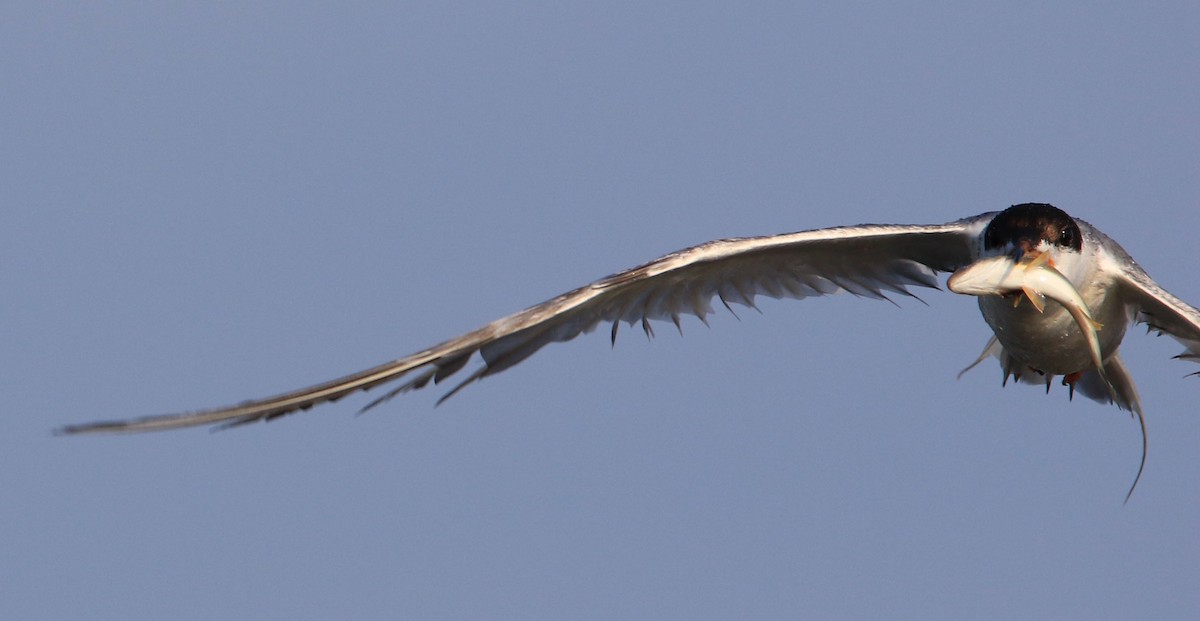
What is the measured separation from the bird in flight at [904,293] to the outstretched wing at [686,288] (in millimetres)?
10

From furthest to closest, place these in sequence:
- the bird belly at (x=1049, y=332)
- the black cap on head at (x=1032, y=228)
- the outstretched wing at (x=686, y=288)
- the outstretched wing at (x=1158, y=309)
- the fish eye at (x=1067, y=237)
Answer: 1. the bird belly at (x=1049, y=332)
2. the outstretched wing at (x=1158, y=309)
3. the fish eye at (x=1067, y=237)
4. the black cap on head at (x=1032, y=228)
5. the outstretched wing at (x=686, y=288)

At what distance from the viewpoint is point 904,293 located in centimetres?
1204

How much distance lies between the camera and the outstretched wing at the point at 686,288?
8727mm

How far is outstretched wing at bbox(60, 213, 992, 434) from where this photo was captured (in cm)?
873

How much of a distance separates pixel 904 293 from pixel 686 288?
1951mm

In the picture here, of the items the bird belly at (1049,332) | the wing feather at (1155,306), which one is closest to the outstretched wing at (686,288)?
the bird belly at (1049,332)

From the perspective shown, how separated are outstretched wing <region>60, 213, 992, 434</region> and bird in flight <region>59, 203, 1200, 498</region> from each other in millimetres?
10

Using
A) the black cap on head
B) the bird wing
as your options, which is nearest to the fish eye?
the black cap on head

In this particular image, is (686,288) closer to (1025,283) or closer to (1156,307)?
(1025,283)

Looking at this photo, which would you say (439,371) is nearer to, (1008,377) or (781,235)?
(781,235)

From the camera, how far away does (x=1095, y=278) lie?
11.0 meters

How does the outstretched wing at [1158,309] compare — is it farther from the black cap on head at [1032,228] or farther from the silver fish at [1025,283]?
the silver fish at [1025,283]

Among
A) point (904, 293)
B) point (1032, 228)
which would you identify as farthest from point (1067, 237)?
point (904, 293)

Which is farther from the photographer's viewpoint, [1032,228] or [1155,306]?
[1155,306]
